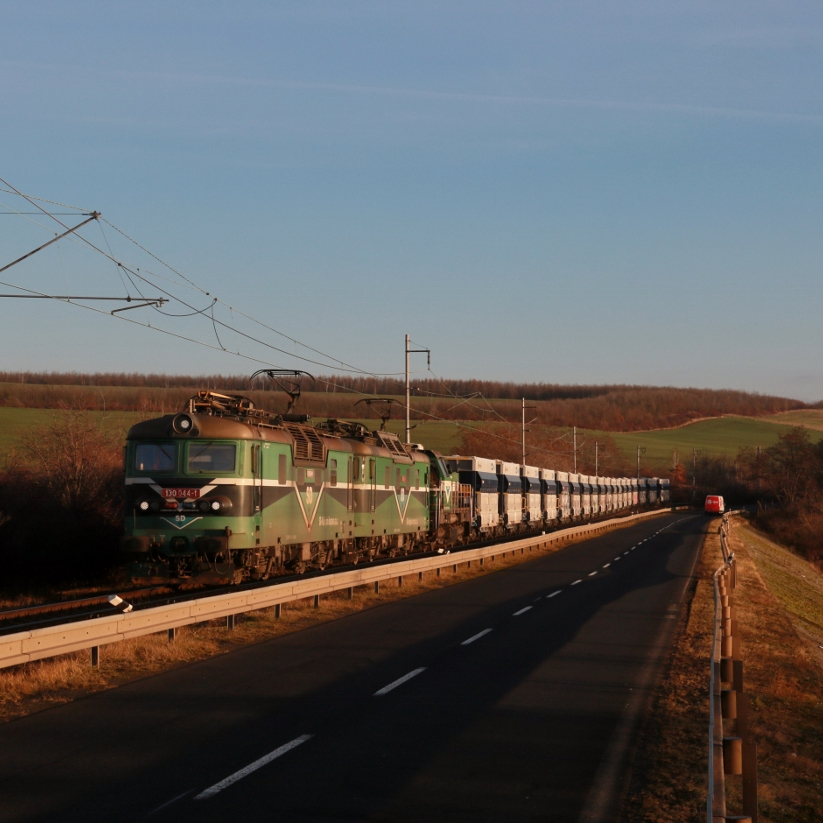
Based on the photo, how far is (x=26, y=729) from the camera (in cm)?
941

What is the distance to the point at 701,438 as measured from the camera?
16850 cm

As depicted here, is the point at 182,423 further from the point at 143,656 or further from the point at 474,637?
the point at 474,637

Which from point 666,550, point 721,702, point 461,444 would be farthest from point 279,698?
point 461,444

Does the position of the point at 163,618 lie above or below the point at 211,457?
below

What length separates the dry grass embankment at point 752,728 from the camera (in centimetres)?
761

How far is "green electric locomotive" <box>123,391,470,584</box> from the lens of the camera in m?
20.4

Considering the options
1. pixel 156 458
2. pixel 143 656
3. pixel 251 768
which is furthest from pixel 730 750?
pixel 156 458

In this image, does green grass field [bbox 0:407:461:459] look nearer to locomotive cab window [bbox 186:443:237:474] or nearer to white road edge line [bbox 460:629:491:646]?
locomotive cab window [bbox 186:443:237:474]

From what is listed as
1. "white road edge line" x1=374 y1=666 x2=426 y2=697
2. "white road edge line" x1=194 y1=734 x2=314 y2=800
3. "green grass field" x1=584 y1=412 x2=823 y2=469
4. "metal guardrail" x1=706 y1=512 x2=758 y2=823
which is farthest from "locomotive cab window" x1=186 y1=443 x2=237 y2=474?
"green grass field" x1=584 y1=412 x2=823 y2=469

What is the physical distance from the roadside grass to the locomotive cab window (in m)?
9.61

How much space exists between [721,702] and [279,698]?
474 centimetres

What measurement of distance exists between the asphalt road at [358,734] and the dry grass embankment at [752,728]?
0.30 metres

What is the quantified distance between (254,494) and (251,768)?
13257 mm

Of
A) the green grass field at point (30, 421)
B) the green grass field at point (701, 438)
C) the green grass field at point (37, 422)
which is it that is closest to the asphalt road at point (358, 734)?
the green grass field at point (30, 421)
